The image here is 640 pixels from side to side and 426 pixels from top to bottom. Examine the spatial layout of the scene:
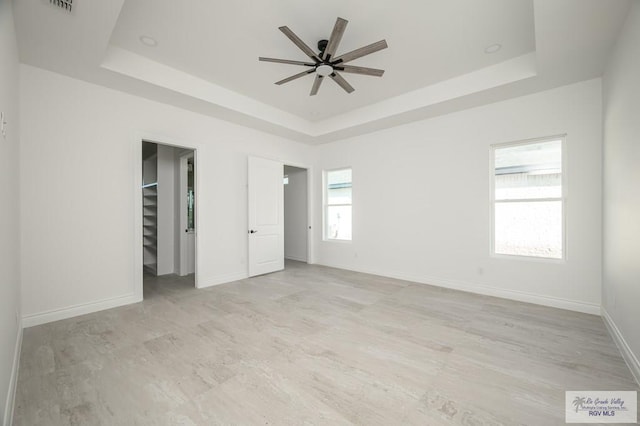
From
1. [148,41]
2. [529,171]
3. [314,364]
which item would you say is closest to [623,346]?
[529,171]

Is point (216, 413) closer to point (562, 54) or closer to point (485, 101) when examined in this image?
point (562, 54)

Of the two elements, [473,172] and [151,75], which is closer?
[151,75]

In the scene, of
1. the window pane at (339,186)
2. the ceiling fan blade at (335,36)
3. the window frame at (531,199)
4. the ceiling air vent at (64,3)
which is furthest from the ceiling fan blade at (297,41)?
the window pane at (339,186)

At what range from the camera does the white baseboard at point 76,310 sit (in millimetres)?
2869

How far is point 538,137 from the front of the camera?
3.59m

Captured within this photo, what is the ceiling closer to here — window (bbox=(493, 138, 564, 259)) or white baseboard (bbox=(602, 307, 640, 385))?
window (bbox=(493, 138, 564, 259))

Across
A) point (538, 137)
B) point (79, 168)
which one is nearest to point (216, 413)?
point (79, 168)

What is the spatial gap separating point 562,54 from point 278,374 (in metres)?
4.09

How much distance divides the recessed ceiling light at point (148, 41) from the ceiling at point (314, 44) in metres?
0.06

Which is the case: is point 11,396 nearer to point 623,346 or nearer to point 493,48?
point 623,346

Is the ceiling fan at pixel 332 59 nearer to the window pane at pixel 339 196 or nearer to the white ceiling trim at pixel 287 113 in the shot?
the white ceiling trim at pixel 287 113

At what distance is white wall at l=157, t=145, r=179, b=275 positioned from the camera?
5.21 m

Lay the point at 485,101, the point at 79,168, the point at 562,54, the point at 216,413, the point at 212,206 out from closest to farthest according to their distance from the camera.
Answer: the point at 216,413
the point at 562,54
the point at 79,168
the point at 485,101
the point at 212,206

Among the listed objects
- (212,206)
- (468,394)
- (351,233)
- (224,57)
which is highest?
(224,57)
